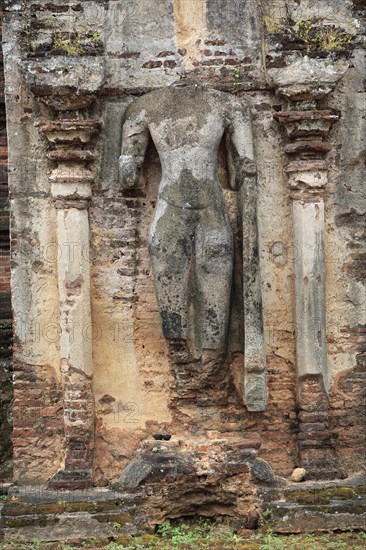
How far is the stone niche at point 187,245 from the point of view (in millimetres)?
7484

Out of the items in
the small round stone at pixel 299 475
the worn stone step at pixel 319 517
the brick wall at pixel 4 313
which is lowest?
the worn stone step at pixel 319 517

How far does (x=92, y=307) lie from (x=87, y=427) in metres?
1.03

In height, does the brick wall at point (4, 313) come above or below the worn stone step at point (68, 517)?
above

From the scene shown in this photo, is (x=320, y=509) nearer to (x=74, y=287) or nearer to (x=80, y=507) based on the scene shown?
(x=80, y=507)

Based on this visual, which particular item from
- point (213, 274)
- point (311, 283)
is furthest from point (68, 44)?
point (311, 283)

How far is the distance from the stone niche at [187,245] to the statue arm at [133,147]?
0.02 m

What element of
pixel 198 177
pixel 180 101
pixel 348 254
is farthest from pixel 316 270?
pixel 180 101

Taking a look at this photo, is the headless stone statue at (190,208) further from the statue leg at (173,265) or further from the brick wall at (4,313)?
the brick wall at (4,313)

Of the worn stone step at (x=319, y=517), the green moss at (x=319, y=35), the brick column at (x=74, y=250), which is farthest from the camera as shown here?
the green moss at (x=319, y=35)

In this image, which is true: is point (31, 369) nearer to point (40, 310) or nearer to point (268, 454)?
point (40, 310)

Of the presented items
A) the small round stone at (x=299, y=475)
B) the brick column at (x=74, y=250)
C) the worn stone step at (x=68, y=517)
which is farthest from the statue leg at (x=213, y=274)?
the worn stone step at (x=68, y=517)

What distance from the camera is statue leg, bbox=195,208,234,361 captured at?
747 centimetres

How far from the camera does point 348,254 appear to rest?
25.8ft

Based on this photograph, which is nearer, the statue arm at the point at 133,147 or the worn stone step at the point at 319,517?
the worn stone step at the point at 319,517
